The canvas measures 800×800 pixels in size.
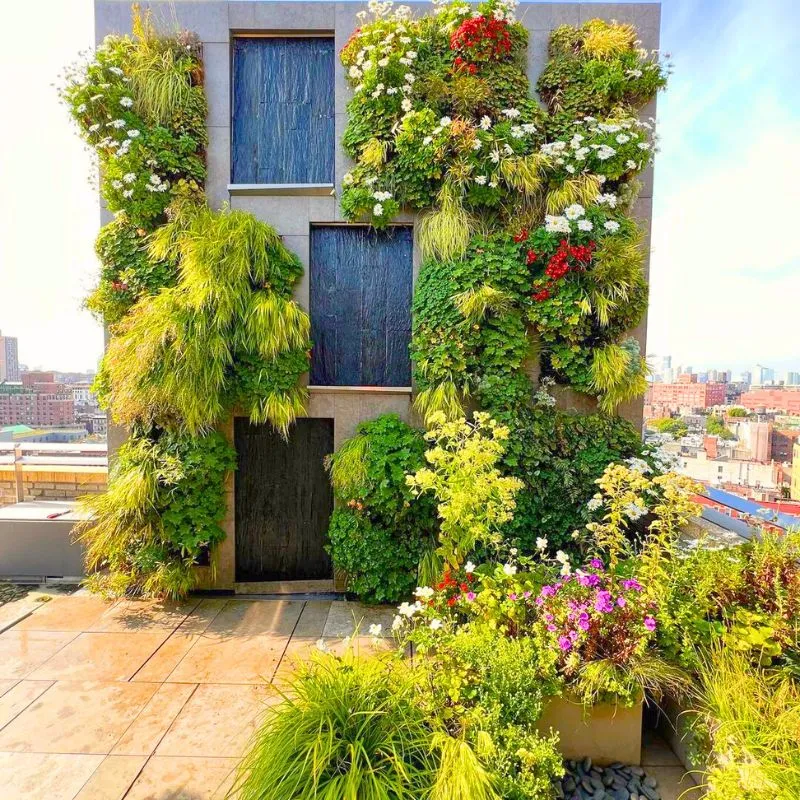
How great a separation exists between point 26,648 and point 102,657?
62 centimetres

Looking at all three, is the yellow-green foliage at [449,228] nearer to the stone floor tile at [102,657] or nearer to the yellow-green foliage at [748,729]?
the yellow-green foliage at [748,729]

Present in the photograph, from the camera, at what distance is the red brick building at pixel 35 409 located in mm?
5168

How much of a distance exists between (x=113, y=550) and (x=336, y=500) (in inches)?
76.0

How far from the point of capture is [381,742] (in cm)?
197

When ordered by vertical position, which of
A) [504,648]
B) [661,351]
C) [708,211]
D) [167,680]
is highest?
[708,211]

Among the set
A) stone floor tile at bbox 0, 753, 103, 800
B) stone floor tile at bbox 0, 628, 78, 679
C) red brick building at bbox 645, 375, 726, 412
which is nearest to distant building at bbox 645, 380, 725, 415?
red brick building at bbox 645, 375, 726, 412

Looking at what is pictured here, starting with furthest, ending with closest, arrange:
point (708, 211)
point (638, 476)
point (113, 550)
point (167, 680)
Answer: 1. point (708, 211)
2. point (113, 550)
3. point (167, 680)
4. point (638, 476)

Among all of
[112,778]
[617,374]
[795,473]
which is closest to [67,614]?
[112,778]

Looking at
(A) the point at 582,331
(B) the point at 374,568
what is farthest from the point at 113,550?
(A) the point at 582,331

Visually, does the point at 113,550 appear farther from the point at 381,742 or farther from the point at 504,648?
the point at 504,648

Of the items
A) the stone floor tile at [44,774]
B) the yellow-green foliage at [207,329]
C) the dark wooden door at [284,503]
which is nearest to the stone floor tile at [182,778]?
the stone floor tile at [44,774]

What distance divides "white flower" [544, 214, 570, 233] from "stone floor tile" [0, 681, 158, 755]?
464 cm

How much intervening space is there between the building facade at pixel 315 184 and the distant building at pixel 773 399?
887 millimetres

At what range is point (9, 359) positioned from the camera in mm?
5531
